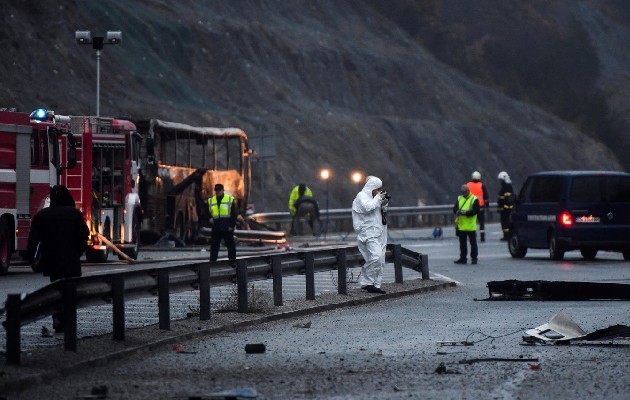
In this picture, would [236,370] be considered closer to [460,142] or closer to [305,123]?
[305,123]

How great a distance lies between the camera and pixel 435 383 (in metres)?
11.8

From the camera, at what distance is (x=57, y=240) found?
16234 millimetres

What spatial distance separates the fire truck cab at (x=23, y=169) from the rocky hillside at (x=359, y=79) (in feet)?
64.3

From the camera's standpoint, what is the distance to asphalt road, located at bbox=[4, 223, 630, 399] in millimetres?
11398

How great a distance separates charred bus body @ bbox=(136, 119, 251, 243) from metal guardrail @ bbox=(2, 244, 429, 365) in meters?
17.7

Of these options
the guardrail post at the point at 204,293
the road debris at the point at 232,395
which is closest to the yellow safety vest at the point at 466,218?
the guardrail post at the point at 204,293

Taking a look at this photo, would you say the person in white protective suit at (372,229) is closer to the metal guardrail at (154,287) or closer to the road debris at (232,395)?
the metal guardrail at (154,287)

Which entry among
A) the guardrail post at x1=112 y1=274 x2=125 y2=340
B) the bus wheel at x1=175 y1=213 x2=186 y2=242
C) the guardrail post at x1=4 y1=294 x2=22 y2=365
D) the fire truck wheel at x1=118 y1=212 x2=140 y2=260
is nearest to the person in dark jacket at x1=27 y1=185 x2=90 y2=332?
the guardrail post at x1=112 y1=274 x2=125 y2=340

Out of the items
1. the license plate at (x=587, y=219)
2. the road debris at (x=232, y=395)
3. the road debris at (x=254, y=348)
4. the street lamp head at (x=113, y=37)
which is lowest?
the road debris at (x=254, y=348)

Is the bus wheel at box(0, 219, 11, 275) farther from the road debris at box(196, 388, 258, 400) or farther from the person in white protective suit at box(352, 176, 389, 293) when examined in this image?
the road debris at box(196, 388, 258, 400)

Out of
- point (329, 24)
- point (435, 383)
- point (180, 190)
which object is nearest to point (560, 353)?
point (435, 383)

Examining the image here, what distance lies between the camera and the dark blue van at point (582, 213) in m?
32.9

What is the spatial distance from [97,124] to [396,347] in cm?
2003

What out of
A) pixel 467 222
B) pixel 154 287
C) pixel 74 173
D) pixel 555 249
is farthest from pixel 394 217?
pixel 154 287
